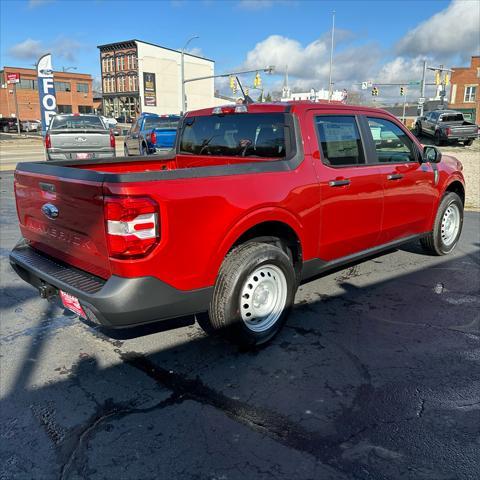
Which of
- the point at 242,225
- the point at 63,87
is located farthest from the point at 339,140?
the point at 63,87

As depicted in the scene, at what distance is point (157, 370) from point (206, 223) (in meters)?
1.16

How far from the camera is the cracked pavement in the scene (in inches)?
93.0

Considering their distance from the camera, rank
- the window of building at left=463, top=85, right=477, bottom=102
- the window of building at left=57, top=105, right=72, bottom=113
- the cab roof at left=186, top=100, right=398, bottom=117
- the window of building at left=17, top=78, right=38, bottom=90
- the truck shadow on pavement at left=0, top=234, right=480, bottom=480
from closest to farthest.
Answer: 1. the truck shadow on pavement at left=0, top=234, right=480, bottom=480
2. the cab roof at left=186, top=100, right=398, bottom=117
3. the window of building at left=463, top=85, right=477, bottom=102
4. the window of building at left=17, top=78, right=38, bottom=90
5. the window of building at left=57, top=105, right=72, bottom=113

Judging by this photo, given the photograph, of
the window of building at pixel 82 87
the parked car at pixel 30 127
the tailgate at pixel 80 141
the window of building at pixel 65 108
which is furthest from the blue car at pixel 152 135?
the window of building at pixel 82 87

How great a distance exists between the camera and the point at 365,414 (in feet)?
9.02

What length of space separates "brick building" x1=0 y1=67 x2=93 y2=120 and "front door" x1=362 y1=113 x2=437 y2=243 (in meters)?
81.1

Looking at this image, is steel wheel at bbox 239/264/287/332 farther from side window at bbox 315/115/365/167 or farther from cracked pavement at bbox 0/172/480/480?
side window at bbox 315/115/365/167

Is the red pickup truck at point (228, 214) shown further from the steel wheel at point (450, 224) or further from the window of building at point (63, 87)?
the window of building at point (63, 87)

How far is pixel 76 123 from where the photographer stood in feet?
46.5

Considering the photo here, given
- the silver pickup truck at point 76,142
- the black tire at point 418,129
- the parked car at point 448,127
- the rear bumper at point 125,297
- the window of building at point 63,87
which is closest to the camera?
the rear bumper at point 125,297

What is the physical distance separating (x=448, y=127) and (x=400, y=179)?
22393 millimetres

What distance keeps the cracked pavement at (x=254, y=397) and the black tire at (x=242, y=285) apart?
0.17 meters

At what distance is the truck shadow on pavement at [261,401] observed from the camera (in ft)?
7.75

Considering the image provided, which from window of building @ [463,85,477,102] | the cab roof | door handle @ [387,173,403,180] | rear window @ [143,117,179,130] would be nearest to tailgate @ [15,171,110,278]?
the cab roof
